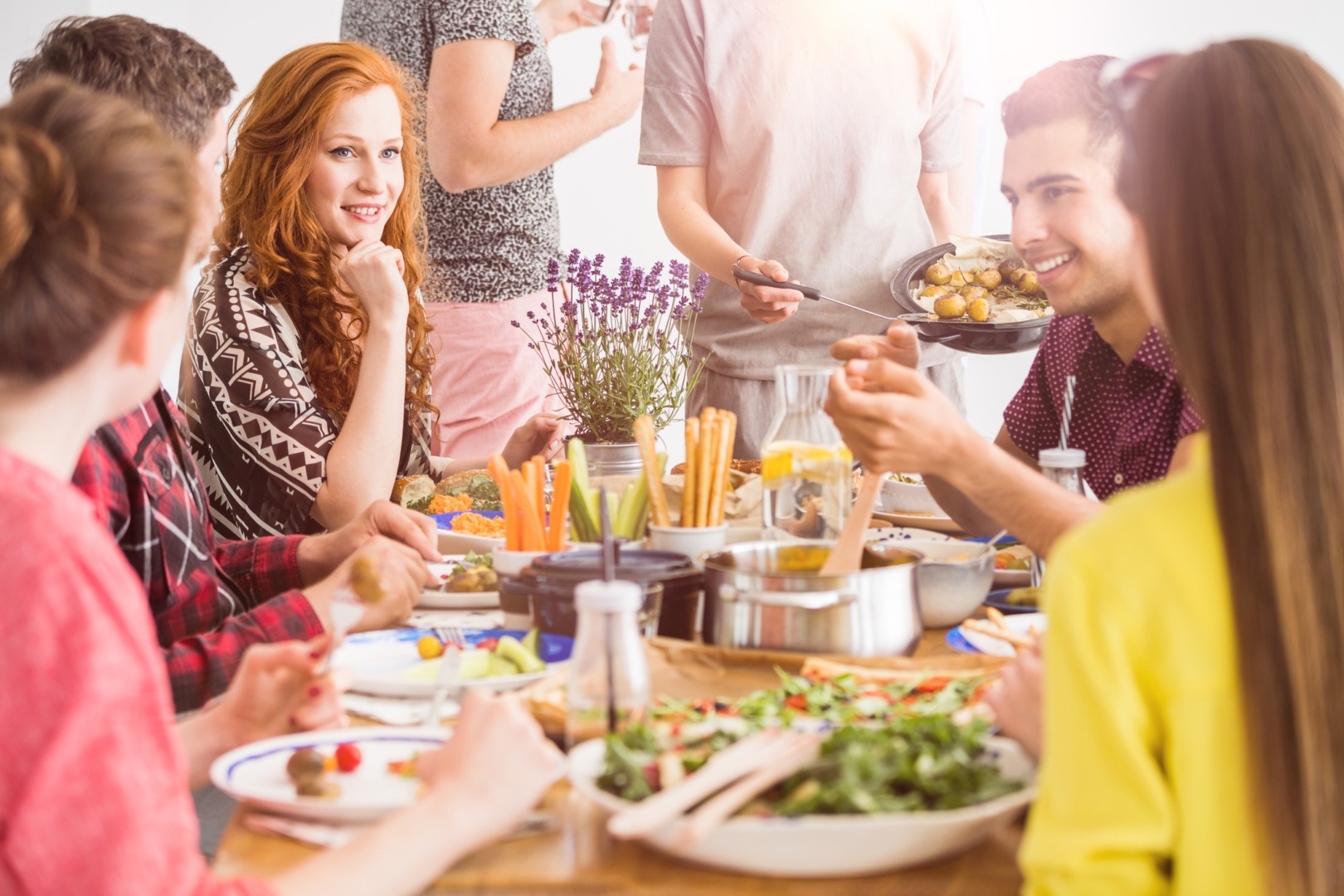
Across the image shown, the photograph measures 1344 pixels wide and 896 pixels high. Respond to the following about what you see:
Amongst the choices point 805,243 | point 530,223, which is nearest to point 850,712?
point 805,243

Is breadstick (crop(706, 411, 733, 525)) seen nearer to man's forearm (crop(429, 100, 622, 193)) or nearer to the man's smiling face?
the man's smiling face

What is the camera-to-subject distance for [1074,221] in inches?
86.1

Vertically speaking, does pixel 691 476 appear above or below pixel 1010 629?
above

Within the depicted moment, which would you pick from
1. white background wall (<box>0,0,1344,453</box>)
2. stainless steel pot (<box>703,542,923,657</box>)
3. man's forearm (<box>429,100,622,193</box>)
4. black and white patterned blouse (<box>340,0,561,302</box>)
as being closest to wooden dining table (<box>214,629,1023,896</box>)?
stainless steel pot (<box>703,542,923,657</box>)

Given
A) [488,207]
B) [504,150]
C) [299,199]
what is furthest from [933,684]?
[488,207]

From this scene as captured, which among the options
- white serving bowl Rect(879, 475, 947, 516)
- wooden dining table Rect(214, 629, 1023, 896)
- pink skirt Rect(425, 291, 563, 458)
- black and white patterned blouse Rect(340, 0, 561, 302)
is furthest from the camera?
pink skirt Rect(425, 291, 563, 458)

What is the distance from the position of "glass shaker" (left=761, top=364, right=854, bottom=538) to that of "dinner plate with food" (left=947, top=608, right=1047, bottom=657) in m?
0.23

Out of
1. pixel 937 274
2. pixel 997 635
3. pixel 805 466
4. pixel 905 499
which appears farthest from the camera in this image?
pixel 937 274

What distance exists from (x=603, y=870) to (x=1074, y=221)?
1587mm

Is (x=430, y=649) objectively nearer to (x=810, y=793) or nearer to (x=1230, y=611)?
(x=810, y=793)

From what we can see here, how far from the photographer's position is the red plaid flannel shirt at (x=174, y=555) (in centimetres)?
152

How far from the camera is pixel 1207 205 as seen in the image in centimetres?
89

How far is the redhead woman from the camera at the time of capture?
0.85 m

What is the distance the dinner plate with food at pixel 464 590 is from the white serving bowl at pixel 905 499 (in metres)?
0.84
